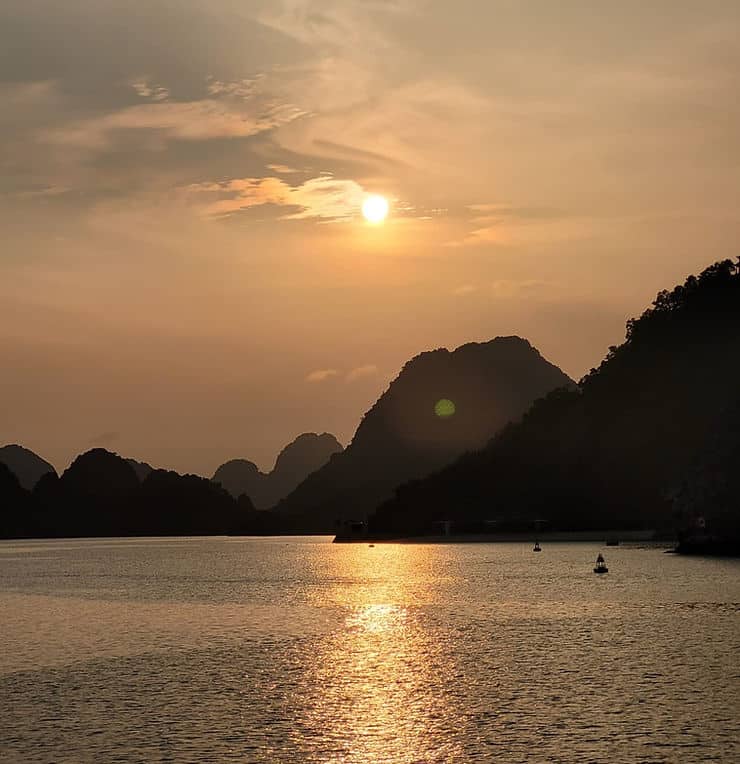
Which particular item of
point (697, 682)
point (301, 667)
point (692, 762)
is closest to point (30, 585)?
point (301, 667)

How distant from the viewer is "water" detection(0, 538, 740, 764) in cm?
3991

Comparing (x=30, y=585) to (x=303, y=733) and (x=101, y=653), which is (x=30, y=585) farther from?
(x=303, y=733)

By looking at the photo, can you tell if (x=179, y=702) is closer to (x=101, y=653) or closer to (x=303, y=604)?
(x=101, y=653)

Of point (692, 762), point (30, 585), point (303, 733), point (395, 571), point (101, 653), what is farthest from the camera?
point (395, 571)

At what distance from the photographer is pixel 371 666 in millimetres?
61625

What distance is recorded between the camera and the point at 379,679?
56.1 m

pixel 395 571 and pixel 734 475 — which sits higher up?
pixel 734 475

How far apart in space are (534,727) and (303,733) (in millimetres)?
8616

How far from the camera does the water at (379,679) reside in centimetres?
3991

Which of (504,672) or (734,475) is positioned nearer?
(504,672)

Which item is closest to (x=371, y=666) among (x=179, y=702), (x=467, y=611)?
(x=179, y=702)

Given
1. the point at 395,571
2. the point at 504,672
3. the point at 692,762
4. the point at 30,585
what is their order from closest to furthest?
the point at 692,762, the point at 504,672, the point at 30,585, the point at 395,571

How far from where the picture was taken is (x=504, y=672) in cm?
5884

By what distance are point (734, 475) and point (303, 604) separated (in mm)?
104748
